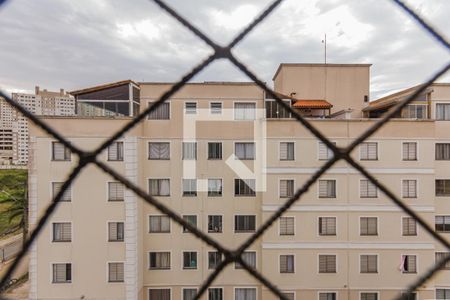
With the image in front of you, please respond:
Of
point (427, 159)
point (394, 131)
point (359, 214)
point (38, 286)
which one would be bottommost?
point (38, 286)

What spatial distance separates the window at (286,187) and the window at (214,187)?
1251 mm

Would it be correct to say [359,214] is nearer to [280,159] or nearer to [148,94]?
[280,159]

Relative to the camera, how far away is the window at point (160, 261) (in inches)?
229

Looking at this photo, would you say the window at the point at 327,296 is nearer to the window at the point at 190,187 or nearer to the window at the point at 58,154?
the window at the point at 190,187

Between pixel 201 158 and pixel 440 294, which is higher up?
pixel 201 158

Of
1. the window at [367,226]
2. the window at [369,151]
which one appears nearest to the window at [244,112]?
the window at [369,151]

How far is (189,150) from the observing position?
5.81m

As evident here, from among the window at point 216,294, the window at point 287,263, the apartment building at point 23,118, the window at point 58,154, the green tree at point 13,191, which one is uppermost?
the apartment building at point 23,118

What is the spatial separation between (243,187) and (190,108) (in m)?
1.97

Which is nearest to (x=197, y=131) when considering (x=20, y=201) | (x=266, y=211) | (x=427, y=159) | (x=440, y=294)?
(x=266, y=211)

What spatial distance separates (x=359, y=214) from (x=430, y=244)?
1.52 metres

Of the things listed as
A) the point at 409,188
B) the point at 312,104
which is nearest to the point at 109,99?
the point at 312,104

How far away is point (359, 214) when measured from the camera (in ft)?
18.5

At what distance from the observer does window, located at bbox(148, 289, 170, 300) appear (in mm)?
5840
